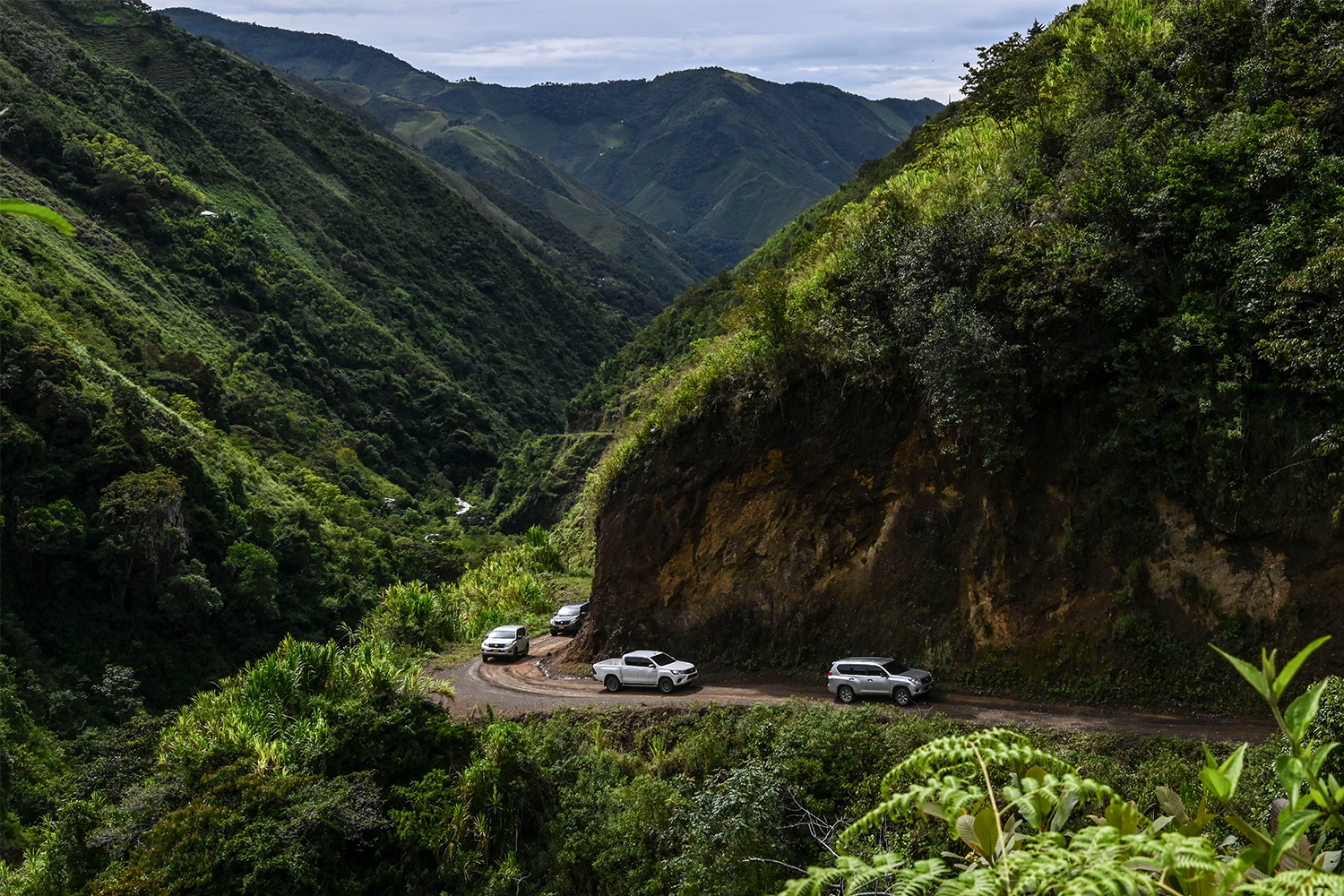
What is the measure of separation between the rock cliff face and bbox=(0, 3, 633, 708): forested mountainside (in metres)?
28.4

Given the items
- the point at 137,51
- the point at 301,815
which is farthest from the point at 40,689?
the point at 137,51

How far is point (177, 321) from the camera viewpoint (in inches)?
3076

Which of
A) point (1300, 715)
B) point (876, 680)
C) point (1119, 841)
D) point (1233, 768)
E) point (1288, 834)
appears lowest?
point (876, 680)

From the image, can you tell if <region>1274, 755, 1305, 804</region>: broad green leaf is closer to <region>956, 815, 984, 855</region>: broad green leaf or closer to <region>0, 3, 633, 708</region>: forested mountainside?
<region>956, 815, 984, 855</region>: broad green leaf

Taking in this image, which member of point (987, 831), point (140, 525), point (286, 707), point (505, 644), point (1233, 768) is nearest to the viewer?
point (1233, 768)

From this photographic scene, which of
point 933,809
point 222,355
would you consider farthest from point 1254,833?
point 222,355

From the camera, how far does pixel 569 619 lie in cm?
2611

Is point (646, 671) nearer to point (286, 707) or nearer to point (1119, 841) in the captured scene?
point (286, 707)

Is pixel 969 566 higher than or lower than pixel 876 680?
higher

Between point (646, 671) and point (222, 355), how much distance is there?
7188 centimetres

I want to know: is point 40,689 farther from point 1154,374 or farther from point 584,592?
point 1154,374

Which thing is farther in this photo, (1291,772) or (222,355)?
(222,355)

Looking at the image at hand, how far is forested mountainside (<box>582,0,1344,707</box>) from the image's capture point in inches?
552

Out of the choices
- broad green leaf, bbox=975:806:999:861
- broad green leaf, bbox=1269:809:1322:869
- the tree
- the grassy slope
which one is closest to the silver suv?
the grassy slope
